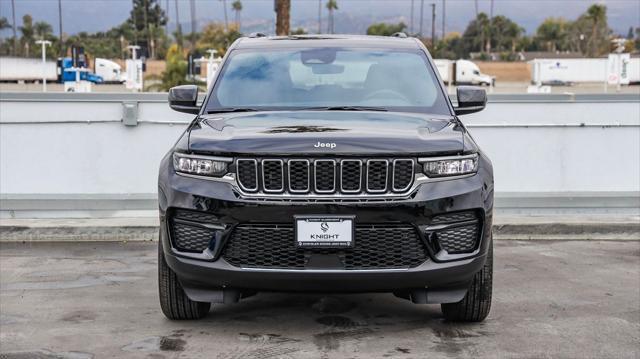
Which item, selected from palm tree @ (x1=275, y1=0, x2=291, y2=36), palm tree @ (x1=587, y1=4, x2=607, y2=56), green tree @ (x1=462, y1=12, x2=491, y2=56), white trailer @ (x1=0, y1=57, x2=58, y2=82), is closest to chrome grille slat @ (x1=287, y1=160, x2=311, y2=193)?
palm tree @ (x1=275, y1=0, x2=291, y2=36)

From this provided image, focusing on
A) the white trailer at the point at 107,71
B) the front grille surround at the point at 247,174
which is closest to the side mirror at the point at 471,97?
the front grille surround at the point at 247,174

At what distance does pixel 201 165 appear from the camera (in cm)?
538

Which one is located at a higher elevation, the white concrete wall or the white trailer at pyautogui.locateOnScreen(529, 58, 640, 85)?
the white concrete wall

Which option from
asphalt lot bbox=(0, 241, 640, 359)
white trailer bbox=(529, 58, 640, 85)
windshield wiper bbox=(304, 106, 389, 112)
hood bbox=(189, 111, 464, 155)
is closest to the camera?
hood bbox=(189, 111, 464, 155)

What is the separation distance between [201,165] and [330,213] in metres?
0.78

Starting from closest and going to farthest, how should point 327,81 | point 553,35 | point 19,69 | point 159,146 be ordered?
point 327,81 < point 159,146 < point 19,69 < point 553,35

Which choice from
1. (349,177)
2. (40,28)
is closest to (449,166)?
(349,177)

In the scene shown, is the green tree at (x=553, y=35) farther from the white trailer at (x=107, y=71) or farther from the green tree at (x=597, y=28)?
the white trailer at (x=107, y=71)

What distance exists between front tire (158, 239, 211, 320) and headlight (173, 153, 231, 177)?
24.5 inches

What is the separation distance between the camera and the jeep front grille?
522 centimetres

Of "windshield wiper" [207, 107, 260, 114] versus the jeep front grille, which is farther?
"windshield wiper" [207, 107, 260, 114]

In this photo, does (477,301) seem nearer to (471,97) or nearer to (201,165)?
(471,97)

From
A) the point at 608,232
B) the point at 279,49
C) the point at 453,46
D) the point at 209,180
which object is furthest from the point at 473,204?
the point at 453,46

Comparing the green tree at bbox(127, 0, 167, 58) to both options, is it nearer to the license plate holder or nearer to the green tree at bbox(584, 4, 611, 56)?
the green tree at bbox(584, 4, 611, 56)
